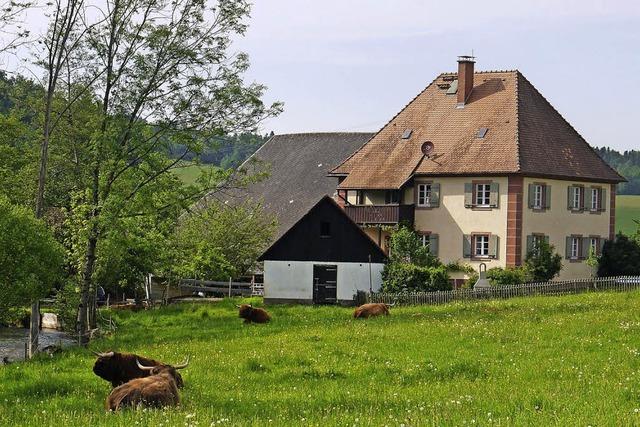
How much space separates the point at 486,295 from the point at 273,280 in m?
15.0

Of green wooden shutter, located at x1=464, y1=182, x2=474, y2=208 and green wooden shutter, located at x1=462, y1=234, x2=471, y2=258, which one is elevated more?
green wooden shutter, located at x1=464, y1=182, x2=474, y2=208

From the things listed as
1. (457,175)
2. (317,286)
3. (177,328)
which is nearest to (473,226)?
(457,175)

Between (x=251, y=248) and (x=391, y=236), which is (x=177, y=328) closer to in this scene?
(x=391, y=236)

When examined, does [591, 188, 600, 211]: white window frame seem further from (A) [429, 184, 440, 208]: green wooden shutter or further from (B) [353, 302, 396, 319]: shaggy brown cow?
(B) [353, 302, 396, 319]: shaggy brown cow

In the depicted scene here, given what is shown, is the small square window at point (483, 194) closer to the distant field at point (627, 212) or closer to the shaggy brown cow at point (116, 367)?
the shaggy brown cow at point (116, 367)

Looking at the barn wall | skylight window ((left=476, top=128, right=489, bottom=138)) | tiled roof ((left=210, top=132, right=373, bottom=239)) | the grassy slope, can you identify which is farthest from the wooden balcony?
the grassy slope

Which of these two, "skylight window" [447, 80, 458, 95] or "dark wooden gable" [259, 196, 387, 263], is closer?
"dark wooden gable" [259, 196, 387, 263]

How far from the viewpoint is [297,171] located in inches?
3093

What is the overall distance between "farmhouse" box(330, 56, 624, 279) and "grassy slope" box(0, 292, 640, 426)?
22669 mm

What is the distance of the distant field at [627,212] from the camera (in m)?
132

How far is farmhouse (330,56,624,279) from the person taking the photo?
194 feet

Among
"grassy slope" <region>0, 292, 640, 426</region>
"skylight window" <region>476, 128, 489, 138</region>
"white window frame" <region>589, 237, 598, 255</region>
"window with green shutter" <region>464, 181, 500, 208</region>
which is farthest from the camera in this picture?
"white window frame" <region>589, 237, 598, 255</region>

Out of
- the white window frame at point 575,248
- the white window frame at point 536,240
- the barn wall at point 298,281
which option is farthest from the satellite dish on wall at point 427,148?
the white window frame at point 575,248

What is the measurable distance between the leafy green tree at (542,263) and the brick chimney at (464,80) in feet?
34.4
